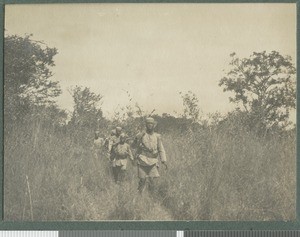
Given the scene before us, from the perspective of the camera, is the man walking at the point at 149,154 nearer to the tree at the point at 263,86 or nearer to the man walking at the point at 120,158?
the man walking at the point at 120,158

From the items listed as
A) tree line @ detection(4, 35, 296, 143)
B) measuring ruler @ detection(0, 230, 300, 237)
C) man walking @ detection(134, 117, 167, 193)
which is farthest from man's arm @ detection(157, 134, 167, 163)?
measuring ruler @ detection(0, 230, 300, 237)

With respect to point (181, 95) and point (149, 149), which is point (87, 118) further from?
point (181, 95)

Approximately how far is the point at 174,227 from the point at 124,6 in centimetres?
268

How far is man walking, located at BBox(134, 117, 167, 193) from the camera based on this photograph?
182 inches

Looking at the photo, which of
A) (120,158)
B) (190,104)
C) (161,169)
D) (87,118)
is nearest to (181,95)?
(190,104)

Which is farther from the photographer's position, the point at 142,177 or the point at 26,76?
the point at 26,76

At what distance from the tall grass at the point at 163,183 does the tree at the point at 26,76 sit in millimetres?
284

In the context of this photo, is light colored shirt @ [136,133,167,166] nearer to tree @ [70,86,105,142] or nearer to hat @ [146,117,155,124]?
hat @ [146,117,155,124]

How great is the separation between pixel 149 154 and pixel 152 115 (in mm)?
458

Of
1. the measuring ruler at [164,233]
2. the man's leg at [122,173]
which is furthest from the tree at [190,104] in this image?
the measuring ruler at [164,233]

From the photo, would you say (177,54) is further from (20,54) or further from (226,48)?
(20,54)

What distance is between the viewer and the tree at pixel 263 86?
185 inches

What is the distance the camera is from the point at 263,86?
472 centimetres

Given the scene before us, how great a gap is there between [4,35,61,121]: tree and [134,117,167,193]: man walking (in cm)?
114
